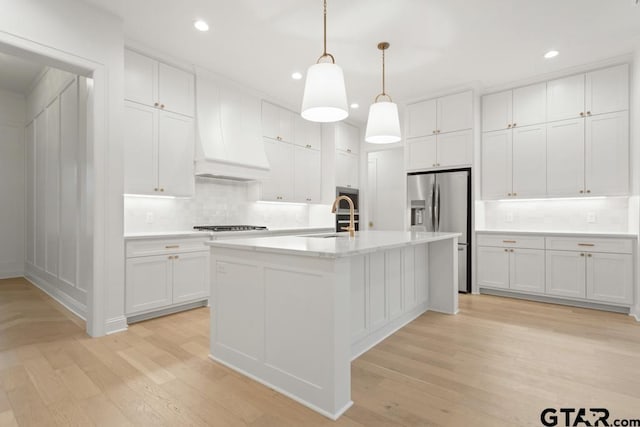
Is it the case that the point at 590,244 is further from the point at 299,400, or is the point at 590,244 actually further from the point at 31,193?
the point at 31,193

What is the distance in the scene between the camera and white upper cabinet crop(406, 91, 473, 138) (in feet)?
15.3

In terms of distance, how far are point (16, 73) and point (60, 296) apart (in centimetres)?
331

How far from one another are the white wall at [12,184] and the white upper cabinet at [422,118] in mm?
6492

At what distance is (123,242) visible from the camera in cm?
306

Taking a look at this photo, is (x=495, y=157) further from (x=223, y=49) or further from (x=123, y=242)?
(x=123, y=242)

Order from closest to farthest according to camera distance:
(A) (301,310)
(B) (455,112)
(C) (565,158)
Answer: (A) (301,310), (C) (565,158), (B) (455,112)

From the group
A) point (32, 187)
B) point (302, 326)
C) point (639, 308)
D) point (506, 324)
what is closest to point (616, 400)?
point (506, 324)

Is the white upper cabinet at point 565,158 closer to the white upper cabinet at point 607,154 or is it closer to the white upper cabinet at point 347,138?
the white upper cabinet at point 607,154

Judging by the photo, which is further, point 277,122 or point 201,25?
point 277,122

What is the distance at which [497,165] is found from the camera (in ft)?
15.3

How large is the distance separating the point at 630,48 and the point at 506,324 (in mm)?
3430

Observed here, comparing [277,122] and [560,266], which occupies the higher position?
[277,122]

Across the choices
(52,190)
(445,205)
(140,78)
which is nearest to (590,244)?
(445,205)

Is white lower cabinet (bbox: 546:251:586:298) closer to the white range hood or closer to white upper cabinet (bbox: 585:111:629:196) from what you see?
white upper cabinet (bbox: 585:111:629:196)
